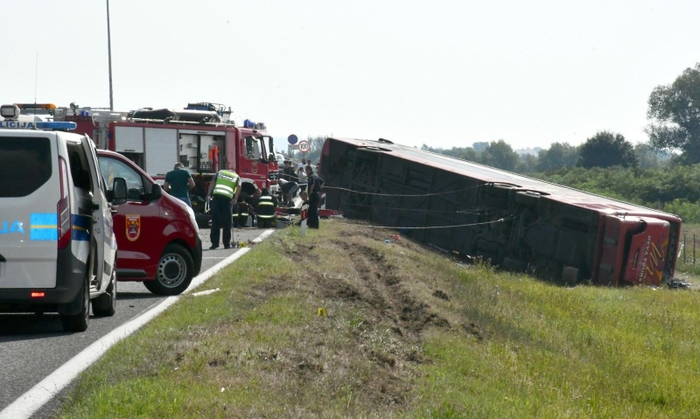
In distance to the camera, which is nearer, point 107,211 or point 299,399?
point 299,399

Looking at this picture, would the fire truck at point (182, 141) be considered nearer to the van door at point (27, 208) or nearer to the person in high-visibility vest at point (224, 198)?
the person in high-visibility vest at point (224, 198)

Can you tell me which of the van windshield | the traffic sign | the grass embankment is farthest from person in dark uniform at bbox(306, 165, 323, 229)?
the traffic sign

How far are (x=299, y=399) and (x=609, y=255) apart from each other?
16365 mm

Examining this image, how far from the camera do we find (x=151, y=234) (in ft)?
43.1

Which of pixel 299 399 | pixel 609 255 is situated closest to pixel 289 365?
pixel 299 399

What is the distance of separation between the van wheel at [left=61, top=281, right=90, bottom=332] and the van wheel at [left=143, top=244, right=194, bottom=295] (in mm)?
3224

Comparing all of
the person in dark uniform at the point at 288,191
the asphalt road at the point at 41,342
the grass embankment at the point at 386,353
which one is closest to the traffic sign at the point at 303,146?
the person in dark uniform at the point at 288,191

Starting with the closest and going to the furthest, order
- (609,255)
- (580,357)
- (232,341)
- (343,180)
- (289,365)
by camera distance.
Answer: (289,365)
(232,341)
(580,357)
(609,255)
(343,180)

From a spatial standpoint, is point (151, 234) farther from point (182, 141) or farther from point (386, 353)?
point (182, 141)

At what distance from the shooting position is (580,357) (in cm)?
1225

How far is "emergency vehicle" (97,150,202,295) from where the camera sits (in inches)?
512

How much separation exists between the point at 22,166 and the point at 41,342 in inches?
60.9

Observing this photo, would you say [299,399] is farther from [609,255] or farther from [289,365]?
[609,255]

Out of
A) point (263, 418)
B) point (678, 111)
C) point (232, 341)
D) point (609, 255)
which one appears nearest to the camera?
point (263, 418)
